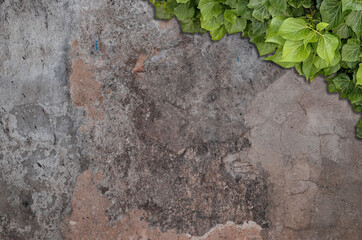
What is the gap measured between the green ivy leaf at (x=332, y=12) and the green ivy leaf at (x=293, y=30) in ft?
0.42

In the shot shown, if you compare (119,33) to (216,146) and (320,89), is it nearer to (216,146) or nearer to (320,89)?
(216,146)

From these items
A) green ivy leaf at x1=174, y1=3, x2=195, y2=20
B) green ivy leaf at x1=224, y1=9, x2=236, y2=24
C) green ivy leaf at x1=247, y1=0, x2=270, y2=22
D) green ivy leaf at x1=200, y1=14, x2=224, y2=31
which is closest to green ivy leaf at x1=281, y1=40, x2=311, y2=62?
green ivy leaf at x1=247, y1=0, x2=270, y2=22

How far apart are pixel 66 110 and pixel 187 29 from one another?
1.05 meters

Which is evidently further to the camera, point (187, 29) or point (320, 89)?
point (320, 89)

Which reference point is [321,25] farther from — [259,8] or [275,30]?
[259,8]

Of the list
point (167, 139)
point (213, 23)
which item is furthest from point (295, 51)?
point (167, 139)

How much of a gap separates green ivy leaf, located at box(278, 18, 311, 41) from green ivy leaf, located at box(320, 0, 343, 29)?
128 mm

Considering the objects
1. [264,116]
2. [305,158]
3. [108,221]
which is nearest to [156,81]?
[264,116]

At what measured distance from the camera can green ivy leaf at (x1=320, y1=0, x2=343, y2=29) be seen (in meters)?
1.20

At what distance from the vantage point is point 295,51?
123cm

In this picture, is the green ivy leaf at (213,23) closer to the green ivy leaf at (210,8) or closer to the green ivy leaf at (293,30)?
the green ivy leaf at (210,8)

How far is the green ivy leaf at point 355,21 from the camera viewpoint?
121 centimetres

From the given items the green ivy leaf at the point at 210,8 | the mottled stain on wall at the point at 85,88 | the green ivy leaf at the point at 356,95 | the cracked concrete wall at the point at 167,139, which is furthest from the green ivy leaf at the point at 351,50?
the mottled stain on wall at the point at 85,88

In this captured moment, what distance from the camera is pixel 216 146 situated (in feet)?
7.18
